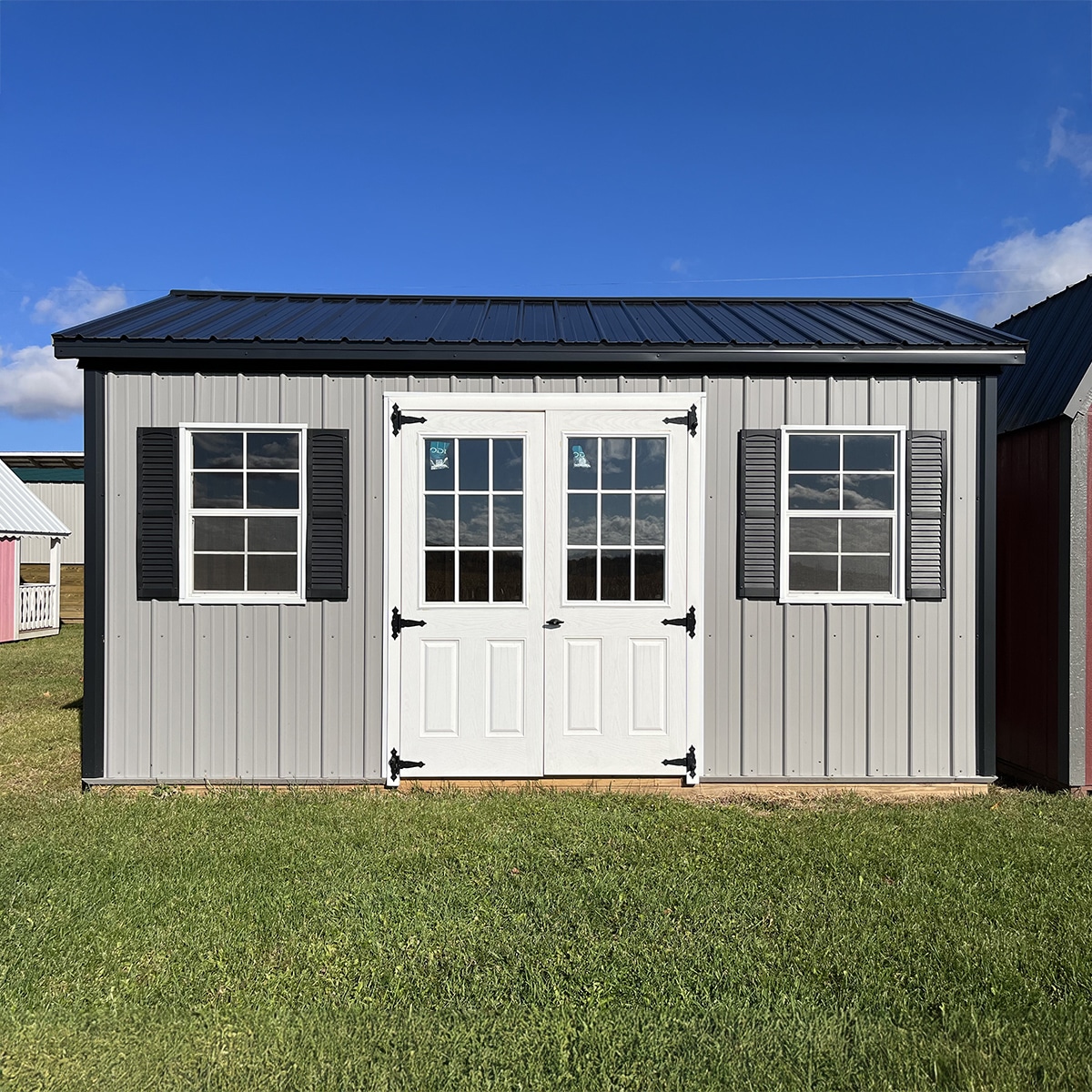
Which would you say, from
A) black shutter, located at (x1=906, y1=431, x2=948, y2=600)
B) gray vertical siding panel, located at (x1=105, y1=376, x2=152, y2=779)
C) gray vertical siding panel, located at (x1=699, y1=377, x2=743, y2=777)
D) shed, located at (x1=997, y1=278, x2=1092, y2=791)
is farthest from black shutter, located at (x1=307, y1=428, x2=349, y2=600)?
shed, located at (x1=997, y1=278, x2=1092, y2=791)

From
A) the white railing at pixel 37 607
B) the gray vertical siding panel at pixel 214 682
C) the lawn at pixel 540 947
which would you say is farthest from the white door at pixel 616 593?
the white railing at pixel 37 607

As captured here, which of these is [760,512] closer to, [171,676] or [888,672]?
[888,672]

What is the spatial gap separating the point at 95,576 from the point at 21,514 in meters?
12.6

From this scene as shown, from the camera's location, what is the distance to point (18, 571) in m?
14.4

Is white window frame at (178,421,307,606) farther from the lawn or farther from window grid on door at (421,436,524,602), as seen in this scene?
the lawn

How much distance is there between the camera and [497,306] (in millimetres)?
6652

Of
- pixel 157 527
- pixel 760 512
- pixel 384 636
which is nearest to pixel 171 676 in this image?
pixel 157 527

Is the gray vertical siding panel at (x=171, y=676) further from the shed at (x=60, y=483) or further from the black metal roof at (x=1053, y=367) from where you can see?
the shed at (x=60, y=483)

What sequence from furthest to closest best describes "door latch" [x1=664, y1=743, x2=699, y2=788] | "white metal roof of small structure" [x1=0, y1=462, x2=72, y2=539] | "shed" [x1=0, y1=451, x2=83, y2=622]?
"shed" [x1=0, y1=451, x2=83, y2=622]
"white metal roof of small structure" [x1=0, y1=462, x2=72, y2=539]
"door latch" [x1=664, y1=743, x2=699, y2=788]

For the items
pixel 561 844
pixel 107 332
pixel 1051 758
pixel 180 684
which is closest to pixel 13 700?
pixel 180 684

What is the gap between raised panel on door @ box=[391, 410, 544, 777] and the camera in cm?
514

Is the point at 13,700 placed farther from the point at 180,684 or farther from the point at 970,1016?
the point at 970,1016

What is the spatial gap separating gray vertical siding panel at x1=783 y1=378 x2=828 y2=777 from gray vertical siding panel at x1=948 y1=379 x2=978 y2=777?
0.90 meters

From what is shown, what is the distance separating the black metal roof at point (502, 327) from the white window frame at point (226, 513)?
50 centimetres
